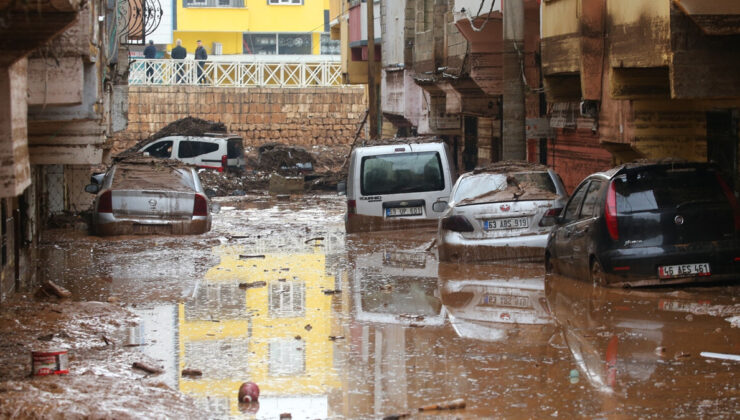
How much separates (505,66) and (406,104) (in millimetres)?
19720

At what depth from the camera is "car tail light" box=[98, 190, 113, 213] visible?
61.1 feet

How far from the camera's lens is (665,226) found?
11172 millimetres

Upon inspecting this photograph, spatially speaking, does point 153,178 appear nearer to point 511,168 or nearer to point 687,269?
point 511,168

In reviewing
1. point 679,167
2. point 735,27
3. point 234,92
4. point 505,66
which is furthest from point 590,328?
point 234,92

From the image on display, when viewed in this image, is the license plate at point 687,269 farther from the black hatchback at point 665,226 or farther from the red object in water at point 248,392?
the red object in water at point 248,392

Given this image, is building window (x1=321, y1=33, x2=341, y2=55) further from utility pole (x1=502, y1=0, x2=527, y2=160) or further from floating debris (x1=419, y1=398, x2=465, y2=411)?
floating debris (x1=419, y1=398, x2=465, y2=411)

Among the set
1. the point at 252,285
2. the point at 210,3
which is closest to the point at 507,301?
the point at 252,285

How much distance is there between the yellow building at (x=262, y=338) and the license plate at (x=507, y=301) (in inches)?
67.7

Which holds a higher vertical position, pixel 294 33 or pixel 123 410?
pixel 294 33

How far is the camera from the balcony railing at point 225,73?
51156 mm

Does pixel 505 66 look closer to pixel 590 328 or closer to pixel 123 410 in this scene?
pixel 590 328

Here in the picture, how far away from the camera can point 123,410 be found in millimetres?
6844

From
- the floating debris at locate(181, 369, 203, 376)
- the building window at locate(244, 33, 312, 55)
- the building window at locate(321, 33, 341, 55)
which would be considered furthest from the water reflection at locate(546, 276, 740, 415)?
the building window at locate(321, 33, 341, 55)

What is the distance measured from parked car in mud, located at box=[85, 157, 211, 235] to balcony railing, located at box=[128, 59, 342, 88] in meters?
31.6
